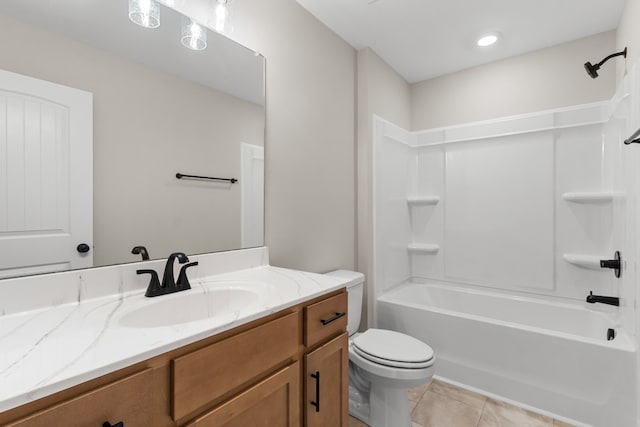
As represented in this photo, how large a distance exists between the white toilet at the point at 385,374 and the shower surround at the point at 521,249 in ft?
1.97

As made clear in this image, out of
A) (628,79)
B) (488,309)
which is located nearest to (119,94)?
(628,79)

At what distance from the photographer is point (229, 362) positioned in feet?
2.75

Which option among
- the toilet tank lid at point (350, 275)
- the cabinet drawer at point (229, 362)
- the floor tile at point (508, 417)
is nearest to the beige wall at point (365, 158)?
the toilet tank lid at point (350, 275)

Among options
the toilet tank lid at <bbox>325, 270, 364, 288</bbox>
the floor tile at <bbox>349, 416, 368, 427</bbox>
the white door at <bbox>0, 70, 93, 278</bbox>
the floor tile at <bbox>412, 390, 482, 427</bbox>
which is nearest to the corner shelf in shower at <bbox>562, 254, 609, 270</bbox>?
the floor tile at <bbox>412, 390, 482, 427</bbox>

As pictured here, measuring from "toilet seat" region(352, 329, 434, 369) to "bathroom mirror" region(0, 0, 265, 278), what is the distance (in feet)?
2.81

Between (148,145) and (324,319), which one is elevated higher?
(148,145)

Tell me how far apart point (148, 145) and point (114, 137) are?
120mm

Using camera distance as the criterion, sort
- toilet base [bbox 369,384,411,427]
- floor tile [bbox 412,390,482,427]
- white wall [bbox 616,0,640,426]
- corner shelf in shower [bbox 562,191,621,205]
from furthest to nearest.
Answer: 1. corner shelf in shower [bbox 562,191,621,205]
2. floor tile [bbox 412,390,482,427]
3. toilet base [bbox 369,384,411,427]
4. white wall [bbox 616,0,640,426]

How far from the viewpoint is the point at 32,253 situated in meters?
0.97

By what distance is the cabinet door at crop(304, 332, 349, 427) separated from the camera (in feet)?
3.63

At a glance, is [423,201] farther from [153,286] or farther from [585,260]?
[153,286]

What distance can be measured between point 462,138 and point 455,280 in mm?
→ 1281

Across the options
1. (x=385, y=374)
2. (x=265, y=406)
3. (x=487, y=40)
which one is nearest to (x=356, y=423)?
(x=385, y=374)

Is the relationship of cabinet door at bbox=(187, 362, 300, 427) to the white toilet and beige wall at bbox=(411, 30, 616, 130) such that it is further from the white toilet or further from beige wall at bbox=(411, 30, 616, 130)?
beige wall at bbox=(411, 30, 616, 130)
